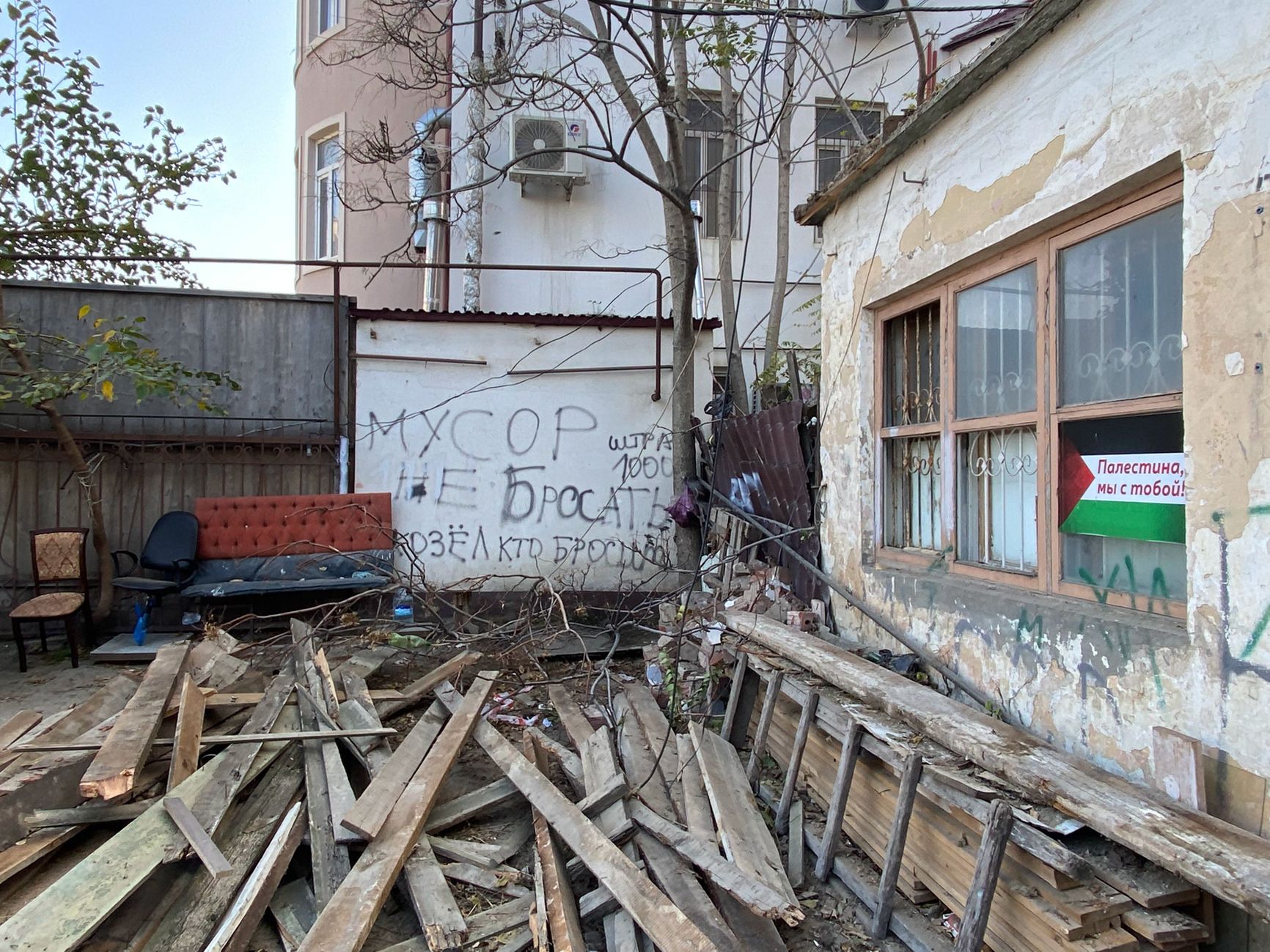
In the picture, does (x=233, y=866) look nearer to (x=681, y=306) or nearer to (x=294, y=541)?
(x=294, y=541)

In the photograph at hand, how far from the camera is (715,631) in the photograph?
4766 millimetres

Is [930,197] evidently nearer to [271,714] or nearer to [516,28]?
[271,714]

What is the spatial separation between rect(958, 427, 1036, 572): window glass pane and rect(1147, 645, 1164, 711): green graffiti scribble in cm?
73

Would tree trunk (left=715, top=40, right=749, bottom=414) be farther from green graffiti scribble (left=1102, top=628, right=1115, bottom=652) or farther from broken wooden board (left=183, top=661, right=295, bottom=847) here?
green graffiti scribble (left=1102, top=628, right=1115, bottom=652)

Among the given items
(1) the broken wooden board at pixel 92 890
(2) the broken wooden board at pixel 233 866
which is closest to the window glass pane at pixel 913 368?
(2) the broken wooden board at pixel 233 866

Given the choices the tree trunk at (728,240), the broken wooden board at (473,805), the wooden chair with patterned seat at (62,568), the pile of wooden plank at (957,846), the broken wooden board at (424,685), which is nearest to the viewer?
the pile of wooden plank at (957,846)

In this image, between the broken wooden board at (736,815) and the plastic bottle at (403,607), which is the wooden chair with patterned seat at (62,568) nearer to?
the plastic bottle at (403,607)

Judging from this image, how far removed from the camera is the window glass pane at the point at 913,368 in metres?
3.78

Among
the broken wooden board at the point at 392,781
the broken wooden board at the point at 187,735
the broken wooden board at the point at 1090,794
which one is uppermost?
the broken wooden board at the point at 1090,794

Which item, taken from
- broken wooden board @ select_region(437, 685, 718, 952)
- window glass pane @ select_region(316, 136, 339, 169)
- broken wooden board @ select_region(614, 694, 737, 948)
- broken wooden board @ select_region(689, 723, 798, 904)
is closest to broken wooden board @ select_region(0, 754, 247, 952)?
broken wooden board @ select_region(437, 685, 718, 952)

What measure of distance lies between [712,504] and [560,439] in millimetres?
1887

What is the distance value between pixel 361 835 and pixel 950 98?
3889mm

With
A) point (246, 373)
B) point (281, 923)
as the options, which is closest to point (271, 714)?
point (281, 923)

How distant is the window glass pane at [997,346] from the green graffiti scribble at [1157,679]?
109 centimetres
